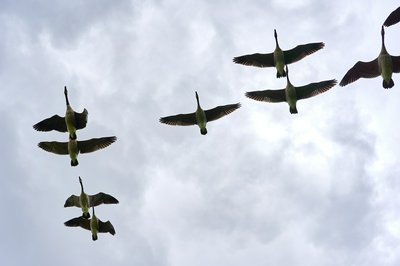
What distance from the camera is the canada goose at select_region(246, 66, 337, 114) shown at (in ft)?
159

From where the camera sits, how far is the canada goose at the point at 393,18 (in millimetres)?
45153

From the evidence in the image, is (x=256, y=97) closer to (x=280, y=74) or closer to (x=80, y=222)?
(x=280, y=74)

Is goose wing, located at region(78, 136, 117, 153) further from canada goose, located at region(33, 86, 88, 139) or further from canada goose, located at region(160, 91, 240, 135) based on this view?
canada goose, located at region(160, 91, 240, 135)

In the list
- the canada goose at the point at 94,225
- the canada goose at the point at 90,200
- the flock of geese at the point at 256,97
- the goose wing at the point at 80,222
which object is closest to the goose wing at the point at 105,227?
the canada goose at the point at 94,225

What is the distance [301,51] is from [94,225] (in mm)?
16633

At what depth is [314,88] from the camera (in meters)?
48.7

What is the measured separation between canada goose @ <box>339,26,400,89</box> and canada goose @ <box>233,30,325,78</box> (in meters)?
2.98

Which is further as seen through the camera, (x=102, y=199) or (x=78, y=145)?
(x=102, y=199)

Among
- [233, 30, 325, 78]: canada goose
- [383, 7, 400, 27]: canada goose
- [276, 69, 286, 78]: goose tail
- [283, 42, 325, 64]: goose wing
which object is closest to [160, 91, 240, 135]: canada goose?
[233, 30, 325, 78]: canada goose

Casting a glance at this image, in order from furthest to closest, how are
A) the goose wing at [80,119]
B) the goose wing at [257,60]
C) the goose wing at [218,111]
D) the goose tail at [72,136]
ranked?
the goose wing at [218,111] < the goose wing at [257,60] < the goose tail at [72,136] < the goose wing at [80,119]

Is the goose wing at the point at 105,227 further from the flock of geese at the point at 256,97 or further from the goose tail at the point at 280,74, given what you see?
the goose tail at the point at 280,74

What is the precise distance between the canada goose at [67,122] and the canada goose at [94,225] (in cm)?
637

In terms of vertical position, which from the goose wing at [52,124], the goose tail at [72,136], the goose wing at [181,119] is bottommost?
the goose tail at [72,136]

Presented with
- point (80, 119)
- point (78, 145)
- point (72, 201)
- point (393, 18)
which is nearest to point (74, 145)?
point (78, 145)
